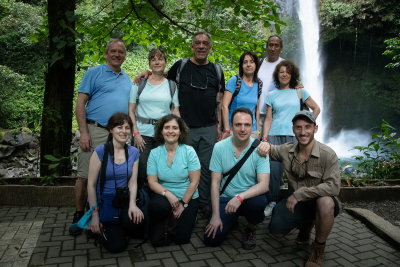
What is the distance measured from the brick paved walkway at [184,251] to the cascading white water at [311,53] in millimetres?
16720

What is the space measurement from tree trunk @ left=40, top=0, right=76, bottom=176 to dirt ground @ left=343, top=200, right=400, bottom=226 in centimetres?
466

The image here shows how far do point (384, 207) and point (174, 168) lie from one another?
3.49 m

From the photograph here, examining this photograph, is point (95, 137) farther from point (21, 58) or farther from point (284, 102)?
point (21, 58)

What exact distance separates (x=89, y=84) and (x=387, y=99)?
19.8 meters

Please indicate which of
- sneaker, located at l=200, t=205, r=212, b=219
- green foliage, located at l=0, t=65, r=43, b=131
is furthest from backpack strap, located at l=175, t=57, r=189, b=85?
green foliage, located at l=0, t=65, r=43, b=131

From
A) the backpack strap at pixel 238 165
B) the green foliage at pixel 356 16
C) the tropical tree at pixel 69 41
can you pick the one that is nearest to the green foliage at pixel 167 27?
the tropical tree at pixel 69 41

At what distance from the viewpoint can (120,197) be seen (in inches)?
139

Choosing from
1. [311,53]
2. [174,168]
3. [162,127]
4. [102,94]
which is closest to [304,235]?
[174,168]

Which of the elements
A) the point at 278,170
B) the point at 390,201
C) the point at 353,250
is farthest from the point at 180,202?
the point at 390,201

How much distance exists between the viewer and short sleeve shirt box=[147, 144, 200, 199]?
3.77 metres

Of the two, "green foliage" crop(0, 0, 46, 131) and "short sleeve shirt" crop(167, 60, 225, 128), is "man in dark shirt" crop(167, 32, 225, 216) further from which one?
"green foliage" crop(0, 0, 46, 131)

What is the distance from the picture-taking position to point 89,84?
4.05 m

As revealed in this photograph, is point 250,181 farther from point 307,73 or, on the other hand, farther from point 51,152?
point 307,73

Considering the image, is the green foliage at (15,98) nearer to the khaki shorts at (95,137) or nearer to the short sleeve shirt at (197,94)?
the khaki shorts at (95,137)
